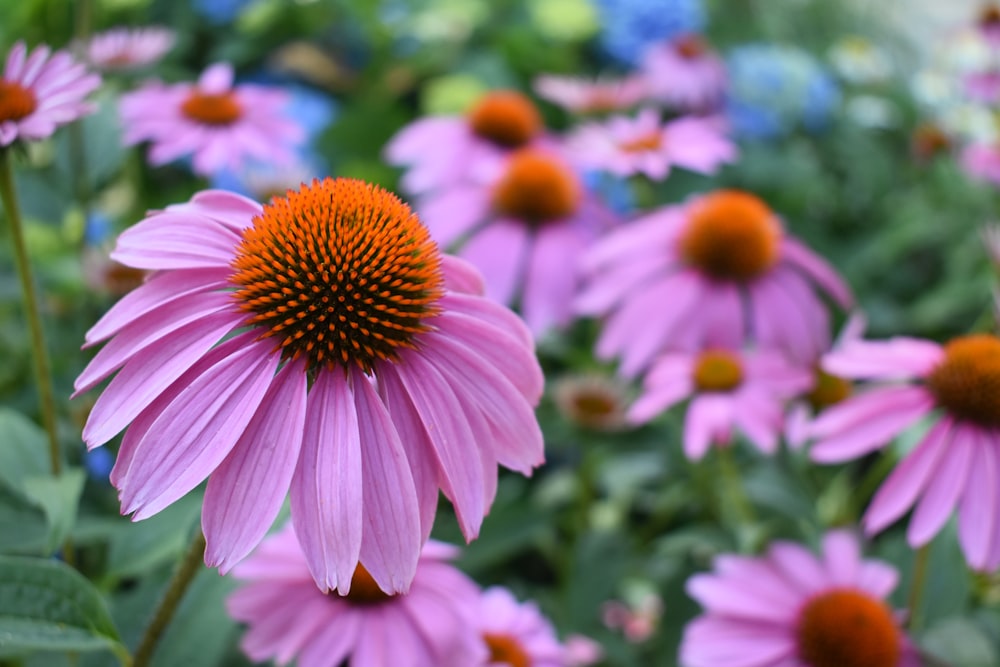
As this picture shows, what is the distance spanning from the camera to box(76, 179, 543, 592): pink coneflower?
419 millimetres

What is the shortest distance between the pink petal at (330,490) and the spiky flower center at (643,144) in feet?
2.89

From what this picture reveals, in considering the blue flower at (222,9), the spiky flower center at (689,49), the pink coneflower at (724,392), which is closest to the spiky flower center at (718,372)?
the pink coneflower at (724,392)

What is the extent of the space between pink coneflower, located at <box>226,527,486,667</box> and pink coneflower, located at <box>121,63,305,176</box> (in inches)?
20.3

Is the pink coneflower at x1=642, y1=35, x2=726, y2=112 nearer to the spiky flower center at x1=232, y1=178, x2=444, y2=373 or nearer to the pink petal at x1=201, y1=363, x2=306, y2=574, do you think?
the spiky flower center at x1=232, y1=178, x2=444, y2=373

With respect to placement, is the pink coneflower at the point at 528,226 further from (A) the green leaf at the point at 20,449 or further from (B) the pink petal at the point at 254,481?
(B) the pink petal at the point at 254,481

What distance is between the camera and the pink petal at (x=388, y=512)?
1.39 feet

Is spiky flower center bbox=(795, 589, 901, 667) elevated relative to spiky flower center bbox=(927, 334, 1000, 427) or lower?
lower

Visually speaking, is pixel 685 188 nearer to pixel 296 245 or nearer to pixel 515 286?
pixel 515 286

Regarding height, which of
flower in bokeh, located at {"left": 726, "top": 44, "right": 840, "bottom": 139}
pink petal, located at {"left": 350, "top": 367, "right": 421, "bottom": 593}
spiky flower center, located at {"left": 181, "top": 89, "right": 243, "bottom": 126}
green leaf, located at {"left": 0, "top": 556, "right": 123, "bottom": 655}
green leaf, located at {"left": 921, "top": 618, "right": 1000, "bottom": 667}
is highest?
pink petal, located at {"left": 350, "top": 367, "right": 421, "bottom": 593}

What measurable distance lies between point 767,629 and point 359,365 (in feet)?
1.59

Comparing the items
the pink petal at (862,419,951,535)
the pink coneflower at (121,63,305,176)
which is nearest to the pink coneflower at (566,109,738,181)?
the pink coneflower at (121,63,305,176)

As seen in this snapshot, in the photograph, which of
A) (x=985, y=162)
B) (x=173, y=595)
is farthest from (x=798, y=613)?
(x=985, y=162)

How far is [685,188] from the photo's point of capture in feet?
6.10

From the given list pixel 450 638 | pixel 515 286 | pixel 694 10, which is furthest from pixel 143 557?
pixel 694 10
